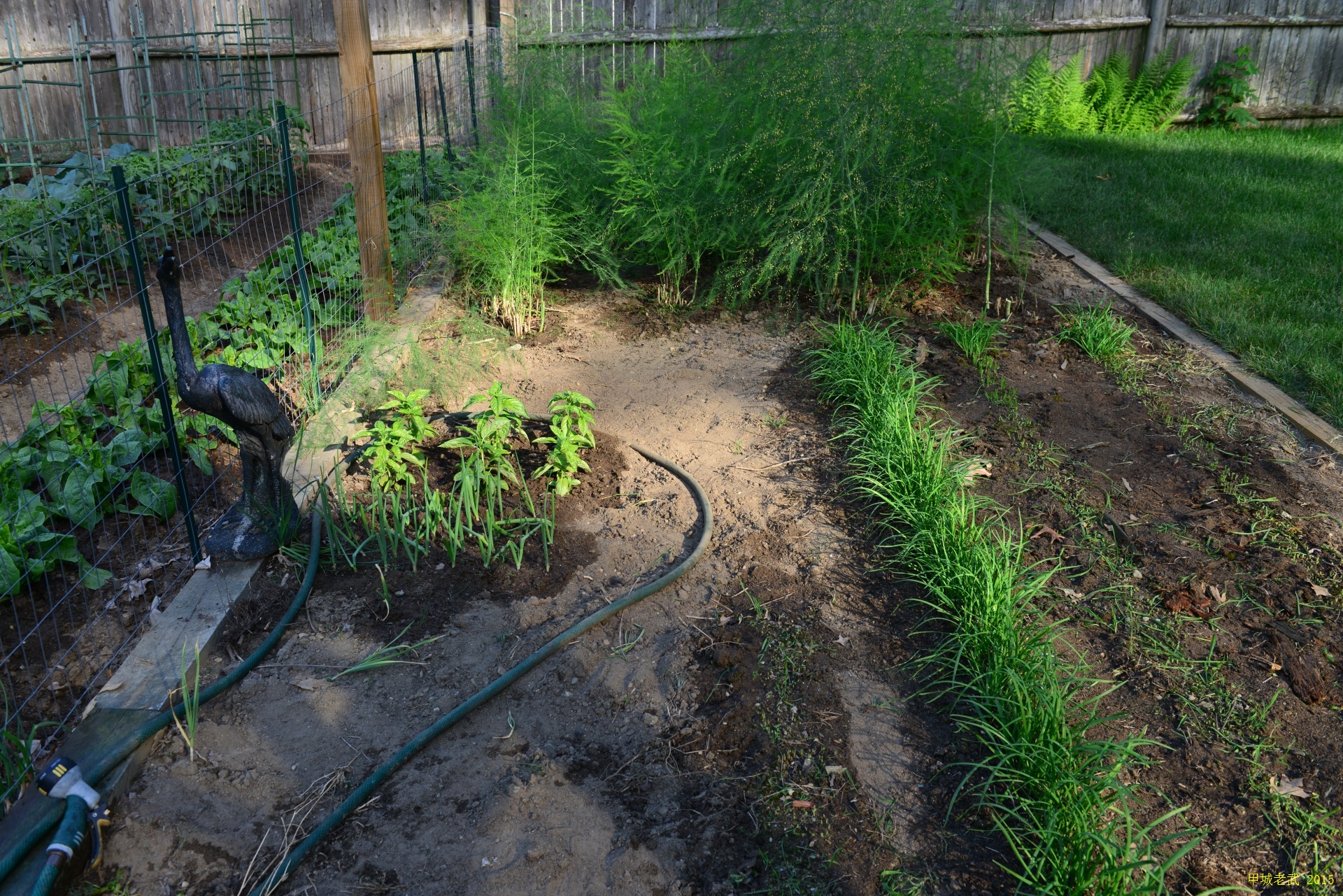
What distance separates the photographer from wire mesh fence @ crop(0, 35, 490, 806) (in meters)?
2.86

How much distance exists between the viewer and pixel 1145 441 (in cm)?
384

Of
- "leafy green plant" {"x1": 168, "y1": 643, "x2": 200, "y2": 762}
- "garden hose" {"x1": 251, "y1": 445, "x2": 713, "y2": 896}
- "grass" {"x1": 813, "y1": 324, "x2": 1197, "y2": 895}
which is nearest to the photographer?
"grass" {"x1": 813, "y1": 324, "x2": 1197, "y2": 895}

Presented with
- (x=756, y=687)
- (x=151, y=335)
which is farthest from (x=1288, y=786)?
(x=151, y=335)

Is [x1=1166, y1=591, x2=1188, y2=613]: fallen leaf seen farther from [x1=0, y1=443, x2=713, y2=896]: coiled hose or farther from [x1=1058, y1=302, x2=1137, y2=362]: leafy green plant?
[x1=1058, y1=302, x2=1137, y2=362]: leafy green plant

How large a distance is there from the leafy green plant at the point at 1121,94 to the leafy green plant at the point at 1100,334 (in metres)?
5.00

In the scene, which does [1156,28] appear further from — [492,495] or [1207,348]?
[492,495]

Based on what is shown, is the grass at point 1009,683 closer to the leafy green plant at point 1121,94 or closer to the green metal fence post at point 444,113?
the green metal fence post at point 444,113

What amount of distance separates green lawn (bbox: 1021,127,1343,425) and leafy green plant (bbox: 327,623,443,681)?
150 inches

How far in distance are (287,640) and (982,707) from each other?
204 centimetres

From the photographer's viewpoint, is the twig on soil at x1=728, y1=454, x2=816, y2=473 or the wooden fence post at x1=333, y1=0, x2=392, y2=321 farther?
the wooden fence post at x1=333, y1=0, x2=392, y2=321

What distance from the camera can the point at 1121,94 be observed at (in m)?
9.12

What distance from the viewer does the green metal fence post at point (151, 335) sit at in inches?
110

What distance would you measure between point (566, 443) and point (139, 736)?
1715 millimetres

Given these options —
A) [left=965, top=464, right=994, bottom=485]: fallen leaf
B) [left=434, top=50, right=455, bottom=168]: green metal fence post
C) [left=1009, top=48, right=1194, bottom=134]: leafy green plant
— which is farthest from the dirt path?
[left=1009, top=48, right=1194, bottom=134]: leafy green plant
